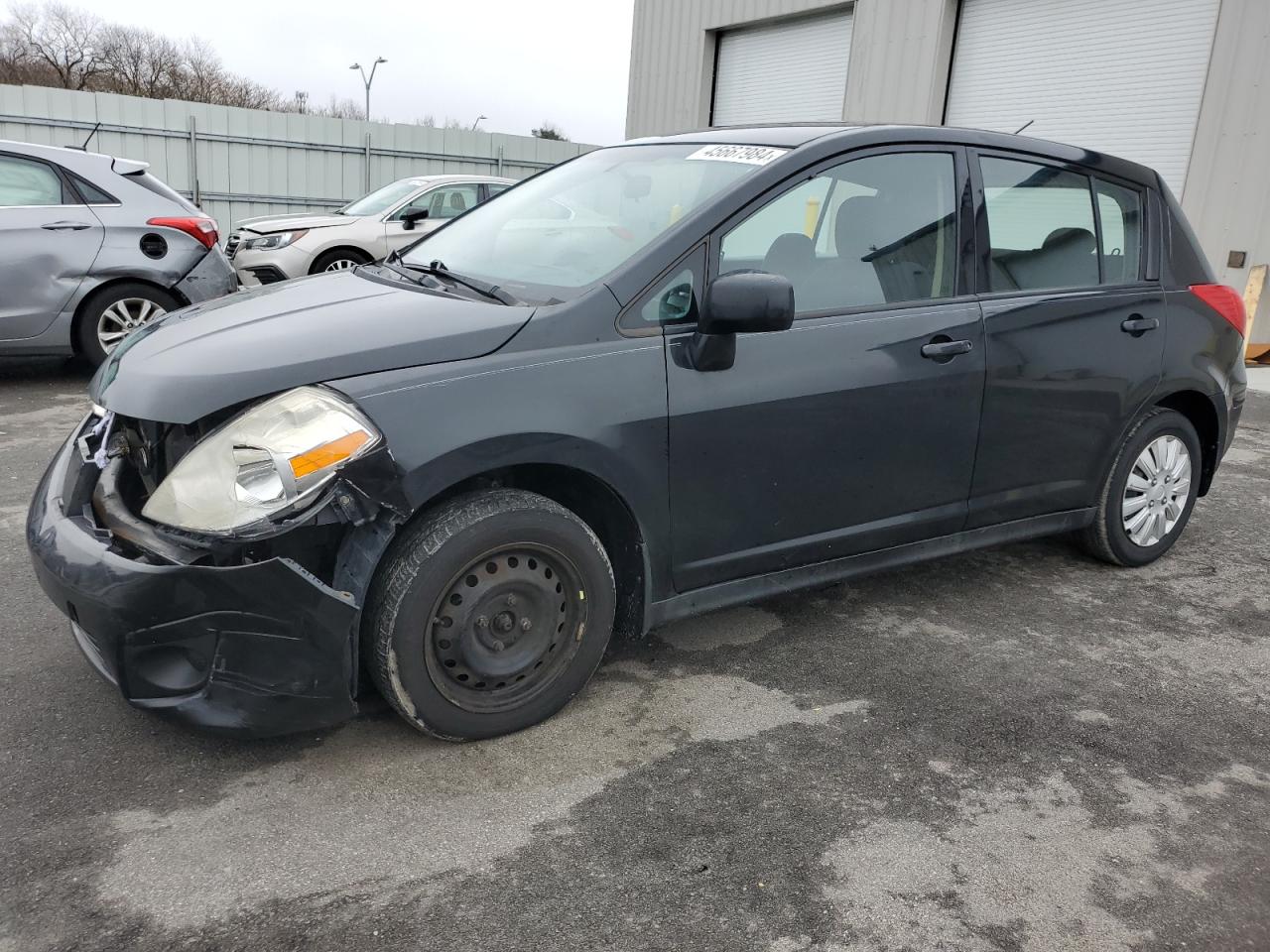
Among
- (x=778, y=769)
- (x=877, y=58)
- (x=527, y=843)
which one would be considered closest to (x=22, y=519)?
(x=527, y=843)

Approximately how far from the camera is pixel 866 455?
328 cm

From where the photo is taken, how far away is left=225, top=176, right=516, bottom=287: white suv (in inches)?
424

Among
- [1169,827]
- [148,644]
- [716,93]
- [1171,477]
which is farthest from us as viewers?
[716,93]

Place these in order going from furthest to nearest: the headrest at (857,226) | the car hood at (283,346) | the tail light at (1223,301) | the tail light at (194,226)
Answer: the tail light at (194,226) < the tail light at (1223,301) < the headrest at (857,226) < the car hood at (283,346)

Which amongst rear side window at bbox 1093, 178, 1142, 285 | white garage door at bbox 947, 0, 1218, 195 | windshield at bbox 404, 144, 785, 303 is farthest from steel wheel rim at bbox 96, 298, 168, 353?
white garage door at bbox 947, 0, 1218, 195

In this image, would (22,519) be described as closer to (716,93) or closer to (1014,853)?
(1014,853)

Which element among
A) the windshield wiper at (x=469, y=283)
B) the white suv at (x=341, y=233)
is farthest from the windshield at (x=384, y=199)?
the windshield wiper at (x=469, y=283)

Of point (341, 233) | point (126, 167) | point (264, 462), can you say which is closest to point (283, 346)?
point (264, 462)

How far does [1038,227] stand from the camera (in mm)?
3752

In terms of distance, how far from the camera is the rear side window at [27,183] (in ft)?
21.9

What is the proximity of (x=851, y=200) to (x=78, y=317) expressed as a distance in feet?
18.6

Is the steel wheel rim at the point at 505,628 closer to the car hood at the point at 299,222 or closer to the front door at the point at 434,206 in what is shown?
the front door at the point at 434,206

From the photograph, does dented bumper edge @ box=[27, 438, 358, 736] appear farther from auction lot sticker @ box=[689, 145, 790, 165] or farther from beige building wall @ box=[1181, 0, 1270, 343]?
beige building wall @ box=[1181, 0, 1270, 343]

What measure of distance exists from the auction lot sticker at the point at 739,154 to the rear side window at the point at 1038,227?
85 centimetres
